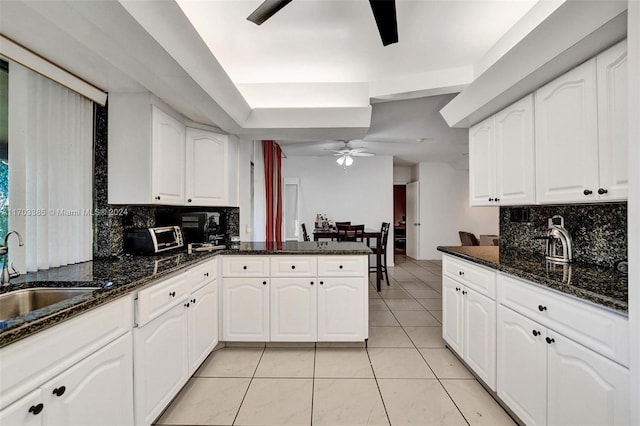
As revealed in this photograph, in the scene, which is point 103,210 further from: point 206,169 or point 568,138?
point 568,138

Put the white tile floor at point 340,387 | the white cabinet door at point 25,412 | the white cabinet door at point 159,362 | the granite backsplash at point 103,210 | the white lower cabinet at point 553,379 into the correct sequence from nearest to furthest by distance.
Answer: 1. the white cabinet door at point 25,412
2. the white lower cabinet at point 553,379
3. the white cabinet door at point 159,362
4. the white tile floor at point 340,387
5. the granite backsplash at point 103,210

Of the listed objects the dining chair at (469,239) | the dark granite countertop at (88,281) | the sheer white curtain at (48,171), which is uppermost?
the sheer white curtain at (48,171)

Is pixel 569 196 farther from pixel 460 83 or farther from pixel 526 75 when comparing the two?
pixel 460 83

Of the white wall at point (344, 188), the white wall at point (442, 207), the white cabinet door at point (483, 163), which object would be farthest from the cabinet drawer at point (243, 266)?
the white wall at point (442, 207)

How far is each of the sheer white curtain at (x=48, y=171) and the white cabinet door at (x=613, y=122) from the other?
306 cm

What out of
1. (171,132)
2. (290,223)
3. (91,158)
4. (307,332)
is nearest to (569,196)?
(307,332)

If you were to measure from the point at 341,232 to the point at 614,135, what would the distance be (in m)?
3.61

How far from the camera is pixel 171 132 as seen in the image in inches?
95.3

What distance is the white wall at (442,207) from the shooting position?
23.4ft

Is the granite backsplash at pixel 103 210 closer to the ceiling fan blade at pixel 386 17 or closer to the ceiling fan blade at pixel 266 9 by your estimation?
the ceiling fan blade at pixel 266 9

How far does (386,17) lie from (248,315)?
8.00 feet

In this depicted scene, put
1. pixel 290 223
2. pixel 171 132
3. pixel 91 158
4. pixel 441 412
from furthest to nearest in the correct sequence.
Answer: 1. pixel 290 223
2. pixel 171 132
3. pixel 91 158
4. pixel 441 412

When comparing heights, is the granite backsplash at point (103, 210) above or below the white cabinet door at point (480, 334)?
above

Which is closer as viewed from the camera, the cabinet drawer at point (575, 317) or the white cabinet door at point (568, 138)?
the cabinet drawer at point (575, 317)
